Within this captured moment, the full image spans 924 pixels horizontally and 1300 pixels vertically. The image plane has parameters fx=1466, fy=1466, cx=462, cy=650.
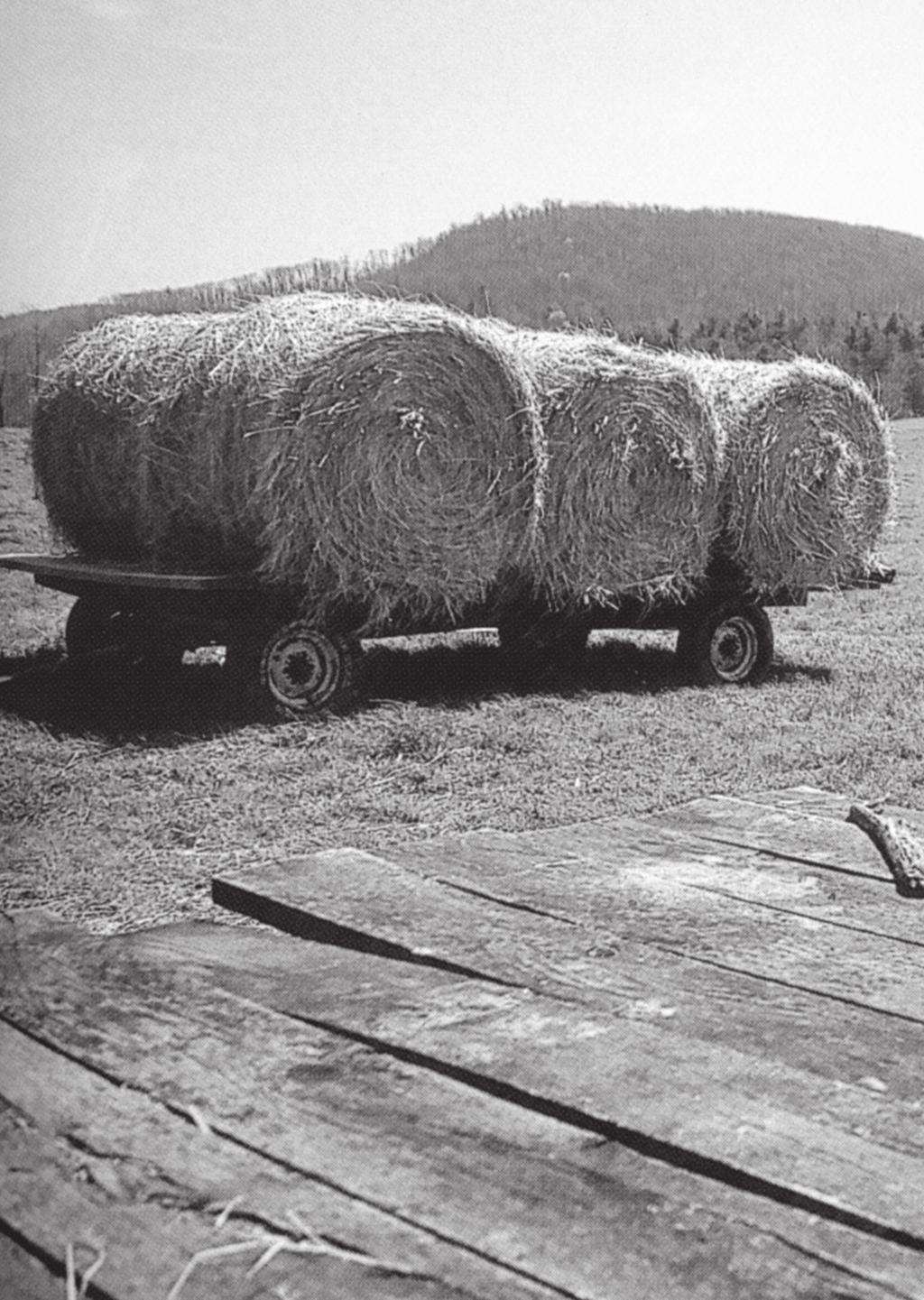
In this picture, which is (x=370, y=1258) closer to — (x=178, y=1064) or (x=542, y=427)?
(x=178, y=1064)

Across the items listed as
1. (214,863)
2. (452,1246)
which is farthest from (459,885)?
(214,863)

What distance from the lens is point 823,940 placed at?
1621 millimetres

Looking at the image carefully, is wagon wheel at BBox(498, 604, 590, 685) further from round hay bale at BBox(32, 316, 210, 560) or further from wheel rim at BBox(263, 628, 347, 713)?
round hay bale at BBox(32, 316, 210, 560)

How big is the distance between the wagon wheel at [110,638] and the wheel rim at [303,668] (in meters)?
1.14

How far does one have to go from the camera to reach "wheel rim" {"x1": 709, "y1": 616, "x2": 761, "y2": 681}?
905 cm

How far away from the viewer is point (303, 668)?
7.41 metres

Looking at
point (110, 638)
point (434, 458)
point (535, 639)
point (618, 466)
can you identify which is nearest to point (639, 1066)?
point (434, 458)

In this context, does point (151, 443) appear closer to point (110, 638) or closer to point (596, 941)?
point (110, 638)

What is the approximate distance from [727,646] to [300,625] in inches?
120

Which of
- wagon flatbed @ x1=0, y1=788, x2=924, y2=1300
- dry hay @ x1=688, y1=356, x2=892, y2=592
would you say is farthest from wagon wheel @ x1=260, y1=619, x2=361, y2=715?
wagon flatbed @ x1=0, y1=788, x2=924, y2=1300

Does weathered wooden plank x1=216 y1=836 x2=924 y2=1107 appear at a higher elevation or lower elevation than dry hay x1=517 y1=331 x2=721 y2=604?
lower

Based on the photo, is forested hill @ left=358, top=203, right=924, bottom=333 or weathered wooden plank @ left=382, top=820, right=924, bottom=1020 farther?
forested hill @ left=358, top=203, right=924, bottom=333

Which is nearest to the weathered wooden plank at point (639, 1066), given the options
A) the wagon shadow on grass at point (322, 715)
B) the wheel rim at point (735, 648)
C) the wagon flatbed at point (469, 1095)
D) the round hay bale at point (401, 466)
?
the wagon flatbed at point (469, 1095)

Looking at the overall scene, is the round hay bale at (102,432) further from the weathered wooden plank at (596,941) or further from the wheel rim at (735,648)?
the weathered wooden plank at (596,941)
